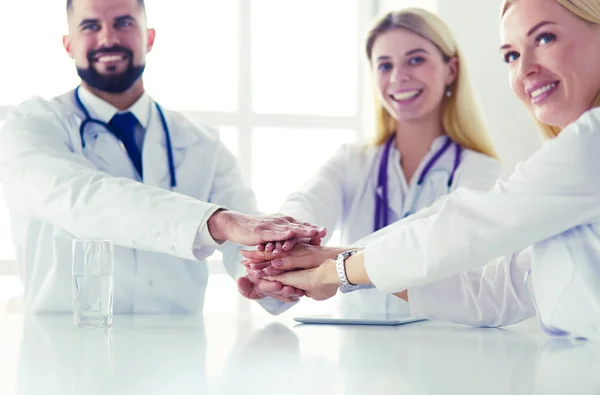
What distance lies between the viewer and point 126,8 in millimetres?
2520

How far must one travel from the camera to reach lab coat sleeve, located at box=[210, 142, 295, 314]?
8.34 feet

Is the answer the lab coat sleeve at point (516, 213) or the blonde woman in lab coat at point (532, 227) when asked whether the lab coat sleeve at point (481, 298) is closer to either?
the blonde woman in lab coat at point (532, 227)

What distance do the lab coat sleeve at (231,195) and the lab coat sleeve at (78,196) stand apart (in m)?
0.42

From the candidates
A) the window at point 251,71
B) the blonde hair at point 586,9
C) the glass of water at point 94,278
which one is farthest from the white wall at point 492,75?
the glass of water at point 94,278

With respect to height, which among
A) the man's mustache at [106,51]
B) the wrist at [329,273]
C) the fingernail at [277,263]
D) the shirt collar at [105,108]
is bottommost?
the wrist at [329,273]

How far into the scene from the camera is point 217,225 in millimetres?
2051

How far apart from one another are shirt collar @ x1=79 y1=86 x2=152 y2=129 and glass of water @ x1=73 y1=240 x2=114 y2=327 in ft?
3.01

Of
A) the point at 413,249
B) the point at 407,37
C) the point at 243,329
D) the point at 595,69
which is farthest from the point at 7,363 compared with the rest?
the point at 407,37

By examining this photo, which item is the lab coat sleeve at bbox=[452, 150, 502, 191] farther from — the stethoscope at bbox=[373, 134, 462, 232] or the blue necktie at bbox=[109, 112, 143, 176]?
the blue necktie at bbox=[109, 112, 143, 176]

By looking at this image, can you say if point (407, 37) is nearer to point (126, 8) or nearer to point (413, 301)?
point (126, 8)

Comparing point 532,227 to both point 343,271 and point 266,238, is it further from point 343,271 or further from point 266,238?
point 266,238

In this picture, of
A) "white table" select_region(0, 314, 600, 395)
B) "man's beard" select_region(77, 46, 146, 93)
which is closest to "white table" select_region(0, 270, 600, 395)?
"white table" select_region(0, 314, 600, 395)

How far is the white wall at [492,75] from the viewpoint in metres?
3.72

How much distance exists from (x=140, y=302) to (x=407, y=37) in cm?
126
